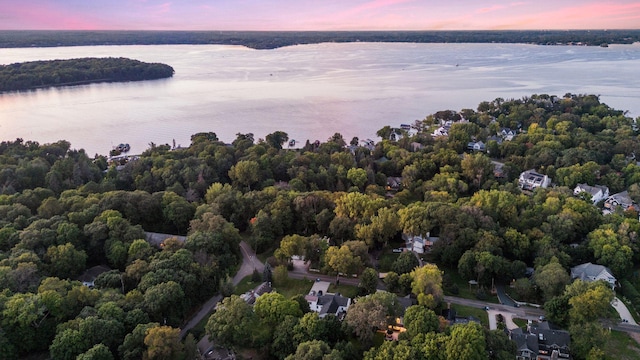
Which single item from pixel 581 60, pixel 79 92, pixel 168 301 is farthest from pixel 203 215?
pixel 581 60

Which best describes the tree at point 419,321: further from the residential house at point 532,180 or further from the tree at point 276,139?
the tree at point 276,139

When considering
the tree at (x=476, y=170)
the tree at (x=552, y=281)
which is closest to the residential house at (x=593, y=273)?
the tree at (x=552, y=281)

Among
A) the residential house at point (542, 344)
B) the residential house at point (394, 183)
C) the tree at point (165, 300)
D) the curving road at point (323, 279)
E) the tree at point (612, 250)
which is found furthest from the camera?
the residential house at point (394, 183)

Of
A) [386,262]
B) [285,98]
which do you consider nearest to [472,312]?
[386,262]

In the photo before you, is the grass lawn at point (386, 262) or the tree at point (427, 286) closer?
the tree at point (427, 286)

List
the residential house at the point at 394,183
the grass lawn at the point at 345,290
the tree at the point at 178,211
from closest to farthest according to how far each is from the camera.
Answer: the grass lawn at the point at 345,290 → the tree at the point at 178,211 → the residential house at the point at 394,183

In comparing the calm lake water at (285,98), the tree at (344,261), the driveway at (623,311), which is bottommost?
the driveway at (623,311)
